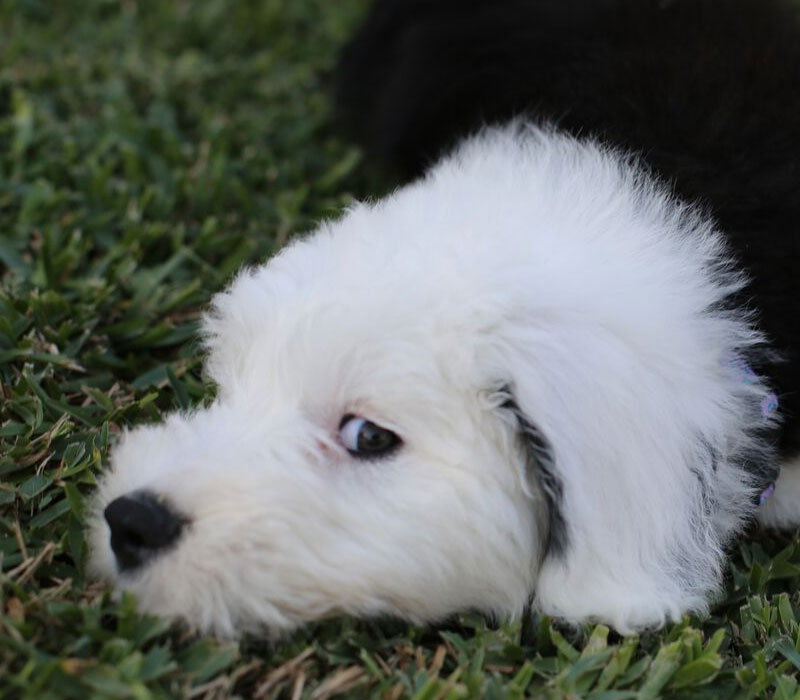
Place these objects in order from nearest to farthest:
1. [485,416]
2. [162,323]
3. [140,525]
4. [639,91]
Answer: [140,525], [485,416], [639,91], [162,323]

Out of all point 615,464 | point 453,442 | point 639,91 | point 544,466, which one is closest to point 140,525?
point 453,442

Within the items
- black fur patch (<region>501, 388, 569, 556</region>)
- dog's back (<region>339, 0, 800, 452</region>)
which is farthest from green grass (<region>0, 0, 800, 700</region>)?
dog's back (<region>339, 0, 800, 452</region>)

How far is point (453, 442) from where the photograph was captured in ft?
A: 7.36

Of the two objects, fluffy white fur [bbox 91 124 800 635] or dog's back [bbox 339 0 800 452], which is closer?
fluffy white fur [bbox 91 124 800 635]

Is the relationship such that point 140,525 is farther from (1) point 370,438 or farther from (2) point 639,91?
(2) point 639,91

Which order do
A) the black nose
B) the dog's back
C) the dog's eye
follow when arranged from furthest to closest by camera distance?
1. the dog's back
2. the dog's eye
3. the black nose

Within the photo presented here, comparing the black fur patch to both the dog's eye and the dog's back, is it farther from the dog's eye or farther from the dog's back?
the dog's back

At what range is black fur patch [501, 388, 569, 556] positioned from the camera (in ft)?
7.25

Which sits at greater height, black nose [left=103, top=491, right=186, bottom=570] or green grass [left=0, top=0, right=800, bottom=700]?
black nose [left=103, top=491, right=186, bottom=570]

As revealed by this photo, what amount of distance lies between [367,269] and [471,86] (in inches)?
66.5

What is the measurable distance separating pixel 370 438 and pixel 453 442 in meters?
0.18

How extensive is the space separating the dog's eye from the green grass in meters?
0.38

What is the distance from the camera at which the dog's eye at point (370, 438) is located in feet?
7.44

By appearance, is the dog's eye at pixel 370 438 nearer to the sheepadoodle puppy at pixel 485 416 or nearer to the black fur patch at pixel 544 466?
the sheepadoodle puppy at pixel 485 416
